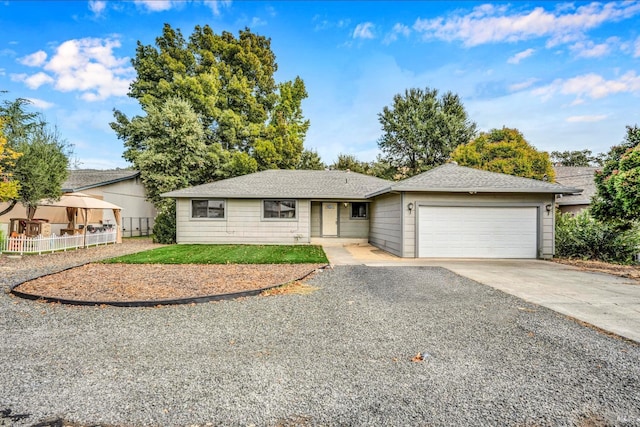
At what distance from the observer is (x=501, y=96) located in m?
18.2

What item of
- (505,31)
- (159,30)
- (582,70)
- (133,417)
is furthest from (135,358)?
(159,30)

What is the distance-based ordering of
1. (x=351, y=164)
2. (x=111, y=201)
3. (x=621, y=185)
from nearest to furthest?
(x=621, y=185)
(x=111, y=201)
(x=351, y=164)

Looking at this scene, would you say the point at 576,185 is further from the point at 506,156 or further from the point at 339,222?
the point at 339,222

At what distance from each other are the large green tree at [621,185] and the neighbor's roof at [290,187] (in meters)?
7.92

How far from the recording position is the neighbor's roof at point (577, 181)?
61.7 feet

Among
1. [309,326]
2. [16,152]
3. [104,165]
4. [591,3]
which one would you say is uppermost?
[591,3]

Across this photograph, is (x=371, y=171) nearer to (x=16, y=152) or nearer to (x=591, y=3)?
(x=591, y=3)

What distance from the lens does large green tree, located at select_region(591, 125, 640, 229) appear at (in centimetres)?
768

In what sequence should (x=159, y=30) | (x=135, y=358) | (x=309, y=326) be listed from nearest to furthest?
(x=135, y=358) < (x=309, y=326) < (x=159, y=30)

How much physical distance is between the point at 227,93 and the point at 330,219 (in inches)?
583

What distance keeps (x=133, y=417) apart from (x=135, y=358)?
44.0 inches

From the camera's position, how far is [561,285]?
6672mm

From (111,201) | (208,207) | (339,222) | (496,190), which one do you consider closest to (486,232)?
(496,190)

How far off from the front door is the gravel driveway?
10692 mm
